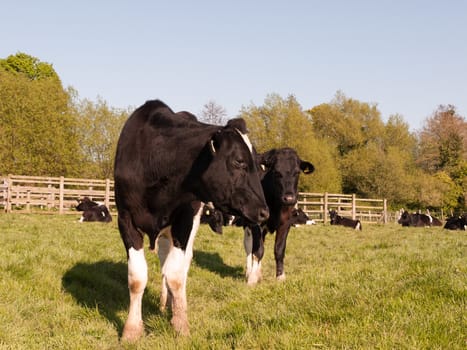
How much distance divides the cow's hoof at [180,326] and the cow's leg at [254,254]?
307cm

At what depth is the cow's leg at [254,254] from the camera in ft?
25.8

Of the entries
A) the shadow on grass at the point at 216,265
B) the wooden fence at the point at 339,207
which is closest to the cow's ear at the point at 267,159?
the shadow on grass at the point at 216,265

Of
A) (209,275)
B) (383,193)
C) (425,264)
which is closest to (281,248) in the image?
(209,275)

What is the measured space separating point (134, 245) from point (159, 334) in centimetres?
91

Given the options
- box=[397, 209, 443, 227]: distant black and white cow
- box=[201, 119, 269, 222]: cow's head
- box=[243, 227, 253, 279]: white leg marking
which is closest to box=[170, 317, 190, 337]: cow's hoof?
box=[201, 119, 269, 222]: cow's head

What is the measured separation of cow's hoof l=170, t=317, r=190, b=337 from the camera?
14.8 ft

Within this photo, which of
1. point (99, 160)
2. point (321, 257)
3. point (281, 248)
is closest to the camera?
point (281, 248)

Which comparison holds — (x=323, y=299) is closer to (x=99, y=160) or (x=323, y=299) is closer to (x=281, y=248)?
(x=281, y=248)

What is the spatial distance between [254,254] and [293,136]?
4042 cm

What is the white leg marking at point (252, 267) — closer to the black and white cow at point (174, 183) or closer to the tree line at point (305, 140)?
the black and white cow at point (174, 183)

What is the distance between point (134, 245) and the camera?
16.0ft

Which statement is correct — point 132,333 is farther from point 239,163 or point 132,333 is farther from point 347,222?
point 347,222

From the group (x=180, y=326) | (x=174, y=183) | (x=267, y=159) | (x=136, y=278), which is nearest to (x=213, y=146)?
(x=174, y=183)

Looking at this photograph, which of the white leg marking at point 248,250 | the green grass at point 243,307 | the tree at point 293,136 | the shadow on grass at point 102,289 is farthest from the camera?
the tree at point 293,136
